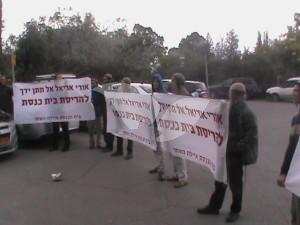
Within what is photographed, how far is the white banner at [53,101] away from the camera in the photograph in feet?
36.9

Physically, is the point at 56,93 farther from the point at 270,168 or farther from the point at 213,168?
the point at 213,168

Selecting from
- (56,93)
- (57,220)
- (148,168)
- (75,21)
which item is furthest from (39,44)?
(57,220)

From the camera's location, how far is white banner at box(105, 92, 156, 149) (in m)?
8.33

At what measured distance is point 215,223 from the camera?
593 centimetres

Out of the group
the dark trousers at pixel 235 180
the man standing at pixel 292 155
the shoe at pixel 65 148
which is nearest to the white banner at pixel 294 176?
the man standing at pixel 292 155

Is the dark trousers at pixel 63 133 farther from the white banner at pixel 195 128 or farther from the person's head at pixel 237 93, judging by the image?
the person's head at pixel 237 93

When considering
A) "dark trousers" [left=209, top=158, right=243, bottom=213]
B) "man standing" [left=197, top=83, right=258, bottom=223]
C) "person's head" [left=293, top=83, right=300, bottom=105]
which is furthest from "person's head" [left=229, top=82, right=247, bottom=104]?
"person's head" [left=293, top=83, right=300, bottom=105]

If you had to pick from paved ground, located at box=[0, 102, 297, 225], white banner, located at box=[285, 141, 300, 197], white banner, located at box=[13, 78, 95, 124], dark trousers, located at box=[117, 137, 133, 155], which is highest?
white banner, located at box=[13, 78, 95, 124]

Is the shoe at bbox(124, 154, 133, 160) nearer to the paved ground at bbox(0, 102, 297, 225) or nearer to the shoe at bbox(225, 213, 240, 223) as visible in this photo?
the paved ground at bbox(0, 102, 297, 225)

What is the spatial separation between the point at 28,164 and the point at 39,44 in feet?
82.6

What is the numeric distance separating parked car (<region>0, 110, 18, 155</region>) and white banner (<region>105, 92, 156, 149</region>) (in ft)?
7.04

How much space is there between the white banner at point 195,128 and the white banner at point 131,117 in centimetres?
40

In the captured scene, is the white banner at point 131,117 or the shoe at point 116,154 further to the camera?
the shoe at point 116,154

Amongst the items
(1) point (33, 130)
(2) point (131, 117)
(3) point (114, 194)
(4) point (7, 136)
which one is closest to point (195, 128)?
(3) point (114, 194)
